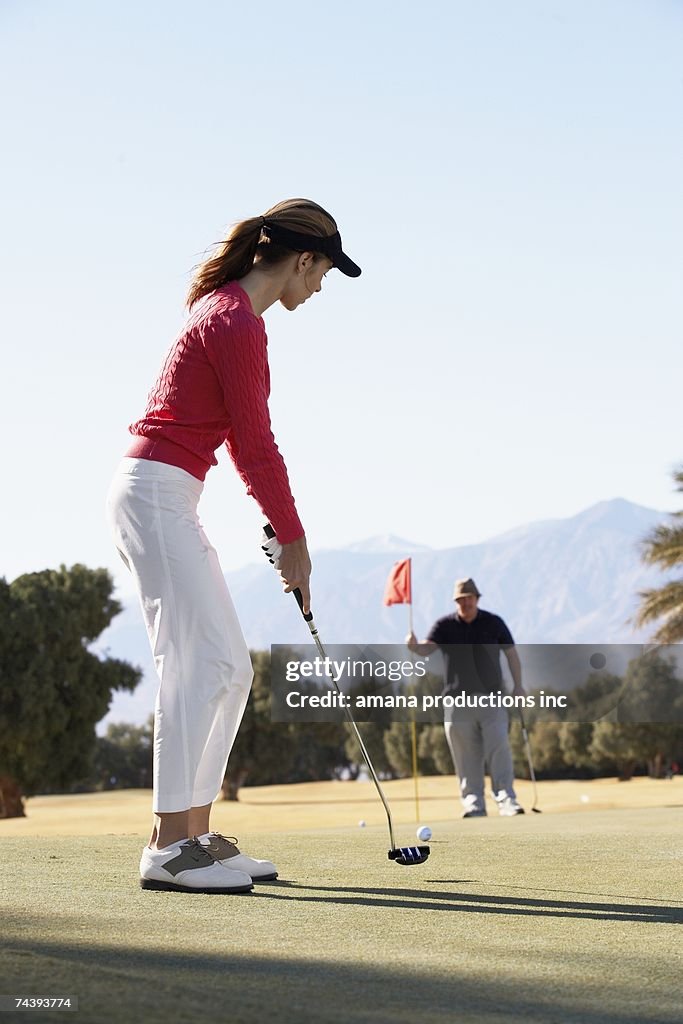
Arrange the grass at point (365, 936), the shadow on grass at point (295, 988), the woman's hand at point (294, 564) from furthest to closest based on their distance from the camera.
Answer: the woman's hand at point (294, 564), the grass at point (365, 936), the shadow on grass at point (295, 988)

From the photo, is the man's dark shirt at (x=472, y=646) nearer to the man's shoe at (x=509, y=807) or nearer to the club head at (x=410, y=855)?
the man's shoe at (x=509, y=807)

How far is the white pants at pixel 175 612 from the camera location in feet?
15.1

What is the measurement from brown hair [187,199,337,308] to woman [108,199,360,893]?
18 centimetres

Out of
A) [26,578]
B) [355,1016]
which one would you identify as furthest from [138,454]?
[26,578]

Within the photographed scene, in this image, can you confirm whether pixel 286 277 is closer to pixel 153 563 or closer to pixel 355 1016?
pixel 153 563

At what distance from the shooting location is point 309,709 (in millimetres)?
44719

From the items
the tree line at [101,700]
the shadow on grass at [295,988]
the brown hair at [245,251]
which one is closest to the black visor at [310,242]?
the brown hair at [245,251]

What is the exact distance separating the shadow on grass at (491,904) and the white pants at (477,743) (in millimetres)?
8514

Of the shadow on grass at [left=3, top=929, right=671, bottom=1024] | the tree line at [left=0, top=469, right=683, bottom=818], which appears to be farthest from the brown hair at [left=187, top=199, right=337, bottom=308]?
the tree line at [left=0, top=469, right=683, bottom=818]

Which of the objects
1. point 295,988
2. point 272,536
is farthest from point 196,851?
point 295,988

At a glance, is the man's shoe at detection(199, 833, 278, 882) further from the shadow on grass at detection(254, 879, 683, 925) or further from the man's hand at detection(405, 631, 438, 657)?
the man's hand at detection(405, 631, 438, 657)

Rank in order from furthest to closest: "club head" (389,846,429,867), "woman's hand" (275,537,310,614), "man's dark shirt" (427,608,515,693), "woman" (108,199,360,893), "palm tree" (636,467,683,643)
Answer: "palm tree" (636,467,683,643)
"man's dark shirt" (427,608,515,693)
"club head" (389,846,429,867)
"woman's hand" (275,537,310,614)
"woman" (108,199,360,893)

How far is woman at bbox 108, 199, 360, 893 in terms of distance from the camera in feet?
15.1

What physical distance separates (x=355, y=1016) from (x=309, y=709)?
140 ft
